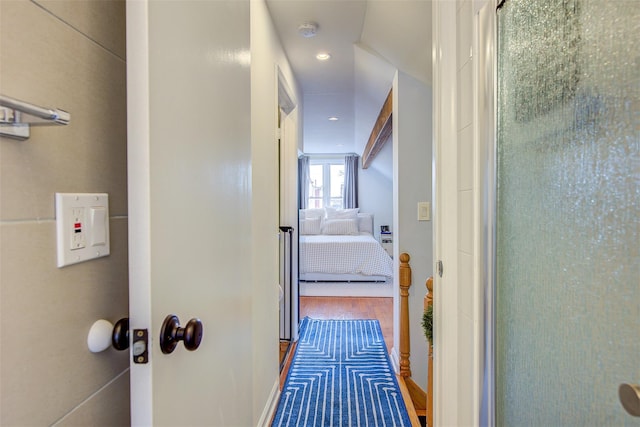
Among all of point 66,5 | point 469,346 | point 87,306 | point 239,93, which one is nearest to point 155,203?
point 87,306

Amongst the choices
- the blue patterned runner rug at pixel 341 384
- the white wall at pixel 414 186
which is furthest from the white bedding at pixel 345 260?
the white wall at pixel 414 186

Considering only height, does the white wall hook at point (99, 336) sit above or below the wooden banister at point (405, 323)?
above

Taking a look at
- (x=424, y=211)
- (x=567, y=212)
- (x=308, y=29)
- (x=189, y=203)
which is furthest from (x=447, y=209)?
(x=308, y=29)

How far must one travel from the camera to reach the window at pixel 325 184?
841 centimetres

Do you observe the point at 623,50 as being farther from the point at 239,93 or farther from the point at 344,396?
the point at 344,396

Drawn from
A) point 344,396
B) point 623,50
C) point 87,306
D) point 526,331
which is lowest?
point 344,396

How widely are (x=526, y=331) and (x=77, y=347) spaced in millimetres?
917

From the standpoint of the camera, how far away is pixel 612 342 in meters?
0.56

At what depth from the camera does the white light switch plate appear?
553 mm

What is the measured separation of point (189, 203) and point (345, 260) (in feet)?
14.7

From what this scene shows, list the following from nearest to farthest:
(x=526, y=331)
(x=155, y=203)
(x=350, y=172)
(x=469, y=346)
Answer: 1. (x=155, y=203)
2. (x=526, y=331)
3. (x=469, y=346)
4. (x=350, y=172)

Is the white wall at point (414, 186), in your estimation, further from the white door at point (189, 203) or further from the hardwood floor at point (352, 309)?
the white door at point (189, 203)

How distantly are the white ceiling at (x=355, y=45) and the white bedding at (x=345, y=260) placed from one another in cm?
218

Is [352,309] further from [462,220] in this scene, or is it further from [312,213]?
[312,213]
